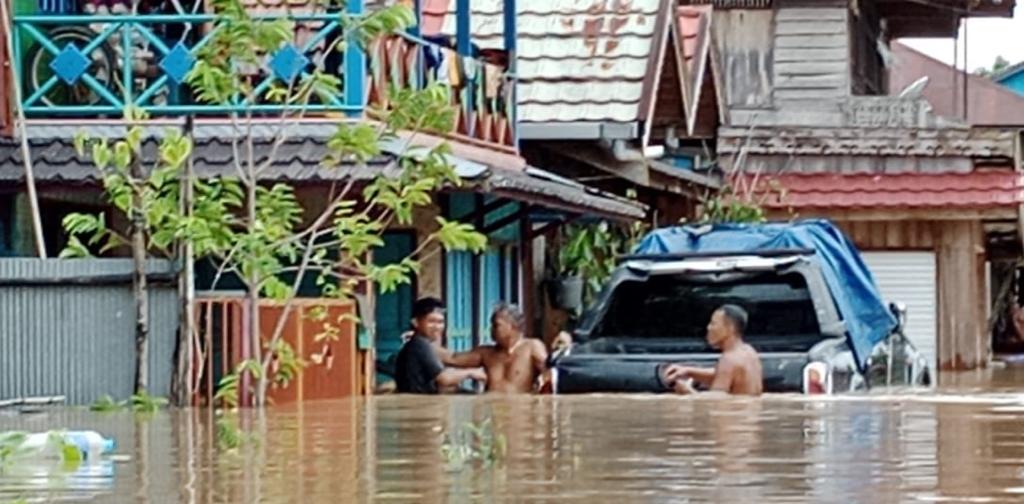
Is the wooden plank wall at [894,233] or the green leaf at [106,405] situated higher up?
the wooden plank wall at [894,233]

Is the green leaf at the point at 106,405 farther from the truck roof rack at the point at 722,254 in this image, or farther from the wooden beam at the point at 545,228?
the wooden beam at the point at 545,228

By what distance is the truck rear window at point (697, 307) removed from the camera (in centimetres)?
1684

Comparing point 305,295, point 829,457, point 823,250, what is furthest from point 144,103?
point 829,457

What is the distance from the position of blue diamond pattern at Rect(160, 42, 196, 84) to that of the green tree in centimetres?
19

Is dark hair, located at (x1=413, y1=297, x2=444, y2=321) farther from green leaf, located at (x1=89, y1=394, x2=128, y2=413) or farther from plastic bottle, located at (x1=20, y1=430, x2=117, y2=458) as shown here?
plastic bottle, located at (x1=20, y1=430, x2=117, y2=458)

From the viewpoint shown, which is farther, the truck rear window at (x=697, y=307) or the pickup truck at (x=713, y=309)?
the truck rear window at (x=697, y=307)

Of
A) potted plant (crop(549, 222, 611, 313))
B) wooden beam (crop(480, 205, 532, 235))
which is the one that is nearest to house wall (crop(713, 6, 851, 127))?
potted plant (crop(549, 222, 611, 313))

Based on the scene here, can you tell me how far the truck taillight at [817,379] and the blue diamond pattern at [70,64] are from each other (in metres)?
4.70

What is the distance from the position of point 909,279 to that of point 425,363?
12.9 meters

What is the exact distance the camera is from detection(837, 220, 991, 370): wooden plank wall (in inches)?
1095

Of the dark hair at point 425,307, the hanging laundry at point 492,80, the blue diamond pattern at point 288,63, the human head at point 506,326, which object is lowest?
the human head at point 506,326

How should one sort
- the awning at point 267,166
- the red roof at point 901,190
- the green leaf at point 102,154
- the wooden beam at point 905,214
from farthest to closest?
1. the wooden beam at point 905,214
2. the red roof at point 901,190
3. the awning at point 267,166
4. the green leaf at point 102,154

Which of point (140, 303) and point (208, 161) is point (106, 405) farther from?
point (208, 161)

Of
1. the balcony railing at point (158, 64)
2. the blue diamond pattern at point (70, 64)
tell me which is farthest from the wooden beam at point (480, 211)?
the blue diamond pattern at point (70, 64)
